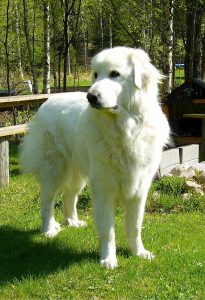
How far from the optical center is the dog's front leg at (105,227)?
3842 millimetres

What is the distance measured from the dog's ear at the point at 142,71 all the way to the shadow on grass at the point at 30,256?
5.25 feet

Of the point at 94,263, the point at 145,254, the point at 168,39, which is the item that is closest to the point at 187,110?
the point at 168,39

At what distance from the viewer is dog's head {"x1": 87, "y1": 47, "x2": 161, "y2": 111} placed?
3.39 meters

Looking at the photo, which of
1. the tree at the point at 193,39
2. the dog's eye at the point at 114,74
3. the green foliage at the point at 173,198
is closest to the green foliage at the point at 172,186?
the green foliage at the point at 173,198

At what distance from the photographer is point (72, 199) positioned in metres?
5.09

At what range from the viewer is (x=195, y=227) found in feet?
16.6

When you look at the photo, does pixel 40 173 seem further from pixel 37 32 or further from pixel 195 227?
pixel 37 32

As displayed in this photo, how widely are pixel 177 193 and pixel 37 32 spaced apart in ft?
64.6

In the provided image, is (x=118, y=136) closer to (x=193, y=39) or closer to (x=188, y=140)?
(x=188, y=140)

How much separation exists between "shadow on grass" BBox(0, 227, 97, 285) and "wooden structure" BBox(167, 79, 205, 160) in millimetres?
4889

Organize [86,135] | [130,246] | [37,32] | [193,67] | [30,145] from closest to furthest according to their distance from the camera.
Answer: [86,135] < [130,246] < [30,145] < [193,67] < [37,32]

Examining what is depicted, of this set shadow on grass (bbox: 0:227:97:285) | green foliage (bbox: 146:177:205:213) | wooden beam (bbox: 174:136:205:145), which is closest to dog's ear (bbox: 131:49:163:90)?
shadow on grass (bbox: 0:227:97:285)

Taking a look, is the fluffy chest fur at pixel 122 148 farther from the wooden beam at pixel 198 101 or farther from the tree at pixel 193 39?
the tree at pixel 193 39

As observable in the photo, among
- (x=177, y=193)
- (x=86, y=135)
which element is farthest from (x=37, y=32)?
(x=86, y=135)
